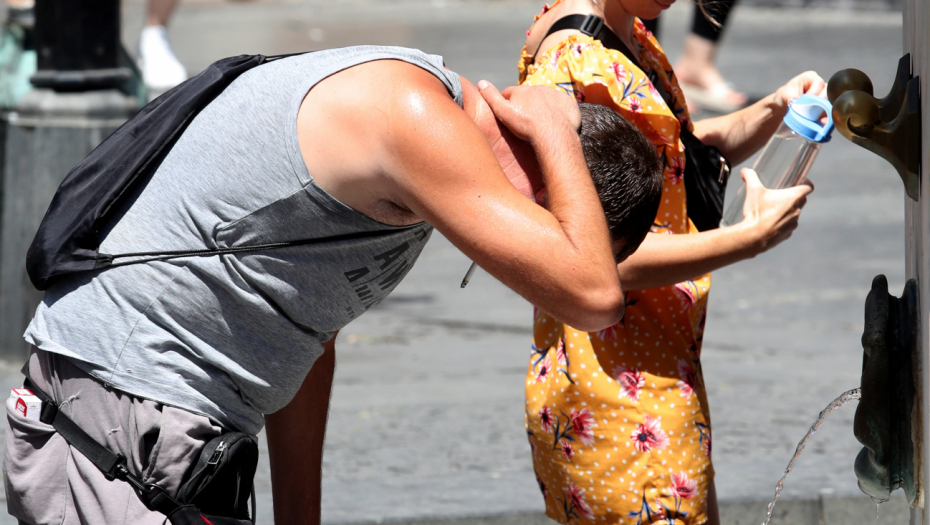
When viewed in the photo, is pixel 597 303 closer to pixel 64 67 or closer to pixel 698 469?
pixel 698 469

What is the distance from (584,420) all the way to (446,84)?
845mm

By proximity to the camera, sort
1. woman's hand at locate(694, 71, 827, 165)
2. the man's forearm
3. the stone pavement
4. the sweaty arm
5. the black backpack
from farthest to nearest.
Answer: the stone pavement, woman's hand at locate(694, 71, 827, 165), the man's forearm, the black backpack, the sweaty arm

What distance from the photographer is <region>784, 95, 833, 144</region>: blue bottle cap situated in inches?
93.4

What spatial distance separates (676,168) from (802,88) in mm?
477

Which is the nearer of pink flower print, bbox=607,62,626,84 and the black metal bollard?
the black metal bollard

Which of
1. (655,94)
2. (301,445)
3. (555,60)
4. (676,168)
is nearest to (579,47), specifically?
(555,60)

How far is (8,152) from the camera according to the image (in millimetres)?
4789

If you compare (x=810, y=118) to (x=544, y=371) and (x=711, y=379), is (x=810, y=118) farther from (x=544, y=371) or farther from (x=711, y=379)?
(x=711, y=379)

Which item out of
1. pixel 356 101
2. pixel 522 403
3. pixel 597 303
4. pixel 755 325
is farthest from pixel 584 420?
pixel 755 325

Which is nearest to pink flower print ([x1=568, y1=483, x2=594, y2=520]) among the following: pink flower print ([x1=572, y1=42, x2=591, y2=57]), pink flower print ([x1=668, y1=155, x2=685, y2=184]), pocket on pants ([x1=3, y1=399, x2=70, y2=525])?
pink flower print ([x1=668, y1=155, x2=685, y2=184])

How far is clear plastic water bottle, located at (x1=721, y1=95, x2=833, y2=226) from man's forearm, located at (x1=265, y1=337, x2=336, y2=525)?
1.07 m

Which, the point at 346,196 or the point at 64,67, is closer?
the point at 346,196

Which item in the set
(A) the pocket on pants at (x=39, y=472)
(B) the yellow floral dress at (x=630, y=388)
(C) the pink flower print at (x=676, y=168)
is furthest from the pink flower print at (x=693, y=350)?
(A) the pocket on pants at (x=39, y=472)

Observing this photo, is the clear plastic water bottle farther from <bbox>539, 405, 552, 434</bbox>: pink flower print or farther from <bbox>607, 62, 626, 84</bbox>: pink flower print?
<bbox>539, 405, 552, 434</bbox>: pink flower print
